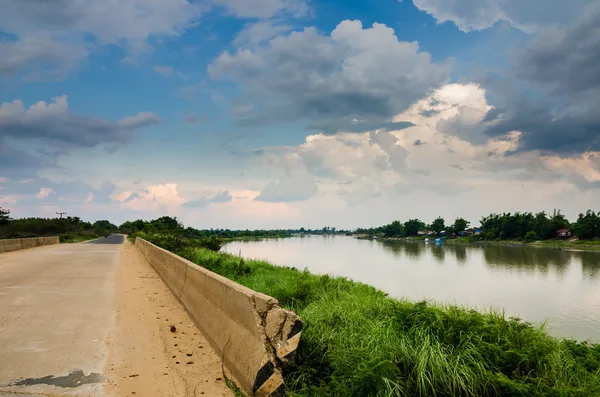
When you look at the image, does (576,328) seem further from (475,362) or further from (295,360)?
(295,360)

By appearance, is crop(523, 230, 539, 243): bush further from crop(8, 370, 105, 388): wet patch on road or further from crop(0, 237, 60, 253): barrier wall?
crop(8, 370, 105, 388): wet patch on road

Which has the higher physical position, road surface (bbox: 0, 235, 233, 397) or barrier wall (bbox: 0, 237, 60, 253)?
barrier wall (bbox: 0, 237, 60, 253)

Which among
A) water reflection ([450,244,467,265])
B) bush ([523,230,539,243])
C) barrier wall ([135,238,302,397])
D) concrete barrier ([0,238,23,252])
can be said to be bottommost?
water reflection ([450,244,467,265])

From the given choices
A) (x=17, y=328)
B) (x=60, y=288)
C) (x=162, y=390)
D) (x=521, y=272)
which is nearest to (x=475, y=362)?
(x=162, y=390)

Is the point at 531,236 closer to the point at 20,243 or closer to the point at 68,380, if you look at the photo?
the point at 20,243

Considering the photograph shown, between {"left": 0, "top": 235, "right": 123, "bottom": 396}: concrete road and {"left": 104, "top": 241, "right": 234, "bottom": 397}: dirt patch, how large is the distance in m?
0.22

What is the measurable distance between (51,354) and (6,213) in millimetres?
72561

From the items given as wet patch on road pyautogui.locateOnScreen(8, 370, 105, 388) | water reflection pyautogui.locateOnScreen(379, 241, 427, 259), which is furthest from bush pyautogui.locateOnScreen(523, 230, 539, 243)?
wet patch on road pyautogui.locateOnScreen(8, 370, 105, 388)

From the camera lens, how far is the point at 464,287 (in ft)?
82.5

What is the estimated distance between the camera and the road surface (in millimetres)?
4844

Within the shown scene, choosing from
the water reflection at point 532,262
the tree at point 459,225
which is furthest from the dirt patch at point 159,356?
the tree at point 459,225

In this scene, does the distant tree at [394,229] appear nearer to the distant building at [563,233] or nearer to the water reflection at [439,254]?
the distant building at [563,233]

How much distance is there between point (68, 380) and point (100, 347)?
142 cm

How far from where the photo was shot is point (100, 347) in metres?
6.35
